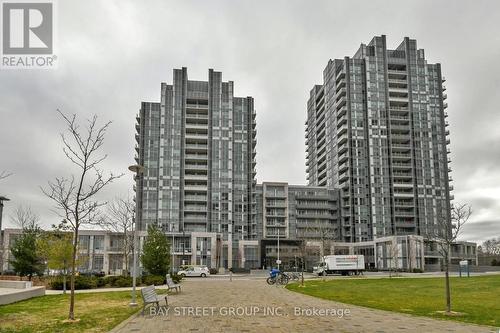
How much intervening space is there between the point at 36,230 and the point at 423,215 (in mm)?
99538

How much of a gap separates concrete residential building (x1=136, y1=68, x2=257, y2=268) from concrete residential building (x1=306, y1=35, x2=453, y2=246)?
2541 cm

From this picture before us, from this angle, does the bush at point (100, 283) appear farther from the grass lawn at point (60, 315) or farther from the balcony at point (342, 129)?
the balcony at point (342, 129)

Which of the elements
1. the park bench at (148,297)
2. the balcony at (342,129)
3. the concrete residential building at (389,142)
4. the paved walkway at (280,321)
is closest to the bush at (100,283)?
the paved walkway at (280,321)

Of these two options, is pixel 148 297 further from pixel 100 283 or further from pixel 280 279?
pixel 280 279

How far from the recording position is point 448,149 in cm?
12425

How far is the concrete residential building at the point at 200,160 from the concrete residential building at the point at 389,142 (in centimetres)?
2541

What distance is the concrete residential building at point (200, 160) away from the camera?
357 feet

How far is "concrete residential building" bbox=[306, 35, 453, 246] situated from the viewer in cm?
11562

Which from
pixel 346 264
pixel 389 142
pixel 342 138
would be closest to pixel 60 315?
pixel 346 264

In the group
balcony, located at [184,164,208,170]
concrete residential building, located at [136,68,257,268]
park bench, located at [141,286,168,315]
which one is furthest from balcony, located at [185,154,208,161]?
park bench, located at [141,286,168,315]

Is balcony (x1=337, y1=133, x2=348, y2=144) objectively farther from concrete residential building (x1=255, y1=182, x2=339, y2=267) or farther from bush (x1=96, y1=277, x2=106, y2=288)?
bush (x1=96, y1=277, x2=106, y2=288)

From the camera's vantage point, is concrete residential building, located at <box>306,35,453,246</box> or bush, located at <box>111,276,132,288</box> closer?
bush, located at <box>111,276,132,288</box>

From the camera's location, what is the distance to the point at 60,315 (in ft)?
47.9

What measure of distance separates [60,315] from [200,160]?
326 ft
